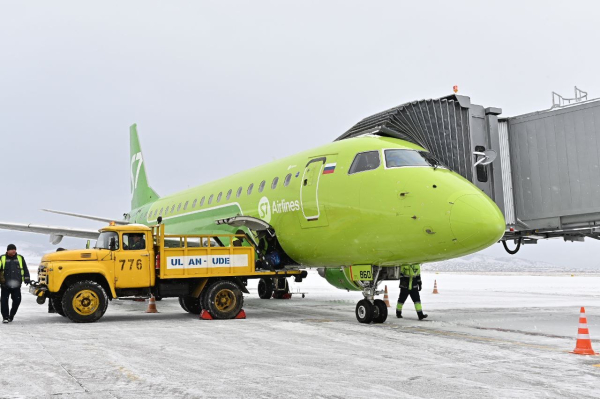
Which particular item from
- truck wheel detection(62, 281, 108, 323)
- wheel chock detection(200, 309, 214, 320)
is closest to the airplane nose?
wheel chock detection(200, 309, 214, 320)

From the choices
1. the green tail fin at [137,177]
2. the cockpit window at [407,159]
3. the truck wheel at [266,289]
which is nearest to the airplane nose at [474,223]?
the cockpit window at [407,159]

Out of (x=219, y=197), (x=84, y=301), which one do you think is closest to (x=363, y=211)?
(x=84, y=301)

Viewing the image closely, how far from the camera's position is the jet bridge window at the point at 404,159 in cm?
1233

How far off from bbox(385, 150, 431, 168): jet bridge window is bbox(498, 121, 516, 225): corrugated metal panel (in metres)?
3.69

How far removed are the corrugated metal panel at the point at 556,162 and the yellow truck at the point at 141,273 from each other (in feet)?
19.7

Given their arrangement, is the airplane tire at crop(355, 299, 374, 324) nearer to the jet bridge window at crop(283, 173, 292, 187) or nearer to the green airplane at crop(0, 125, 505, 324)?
the green airplane at crop(0, 125, 505, 324)

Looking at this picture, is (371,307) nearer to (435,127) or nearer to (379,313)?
(379,313)

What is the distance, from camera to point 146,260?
45.6 feet

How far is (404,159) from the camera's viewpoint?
1243 cm

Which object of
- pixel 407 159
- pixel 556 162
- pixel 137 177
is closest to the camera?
pixel 407 159

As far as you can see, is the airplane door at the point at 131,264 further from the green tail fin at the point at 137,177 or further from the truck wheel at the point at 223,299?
the green tail fin at the point at 137,177

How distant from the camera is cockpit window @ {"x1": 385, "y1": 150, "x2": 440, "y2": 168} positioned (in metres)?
12.3

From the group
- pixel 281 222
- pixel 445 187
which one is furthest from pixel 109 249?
pixel 445 187

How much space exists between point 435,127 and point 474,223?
400 centimetres
